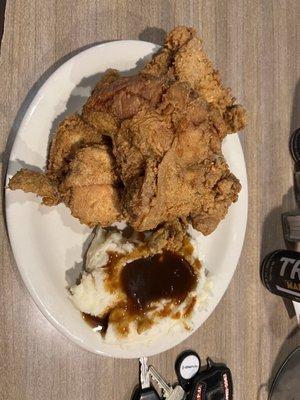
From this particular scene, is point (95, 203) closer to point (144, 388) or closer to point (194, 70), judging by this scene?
point (194, 70)

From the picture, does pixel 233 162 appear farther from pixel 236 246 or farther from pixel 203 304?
pixel 203 304

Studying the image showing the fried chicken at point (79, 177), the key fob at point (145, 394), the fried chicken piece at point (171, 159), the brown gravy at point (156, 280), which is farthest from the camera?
the key fob at point (145, 394)

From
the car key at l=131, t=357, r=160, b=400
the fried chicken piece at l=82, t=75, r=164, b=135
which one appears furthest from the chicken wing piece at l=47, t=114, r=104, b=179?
the car key at l=131, t=357, r=160, b=400

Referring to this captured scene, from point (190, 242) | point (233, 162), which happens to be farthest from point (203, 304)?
point (233, 162)

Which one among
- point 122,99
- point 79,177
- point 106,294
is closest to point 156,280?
point 106,294

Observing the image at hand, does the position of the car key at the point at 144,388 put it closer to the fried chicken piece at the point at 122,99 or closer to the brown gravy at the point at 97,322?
the brown gravy at the point at 97,322

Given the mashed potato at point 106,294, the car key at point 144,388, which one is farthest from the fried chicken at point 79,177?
the car key at point 144,388
